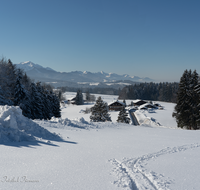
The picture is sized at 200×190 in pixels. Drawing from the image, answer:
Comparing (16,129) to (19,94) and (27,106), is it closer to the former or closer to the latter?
(19,94)

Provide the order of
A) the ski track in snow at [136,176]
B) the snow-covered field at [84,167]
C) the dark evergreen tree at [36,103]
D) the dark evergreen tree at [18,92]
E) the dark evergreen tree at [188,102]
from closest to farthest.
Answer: the snow-covered field at [84,167] → the ski track in snow at [136,176] → the dark evergreen tree at [18,92] → the dark evergreen tree at [188,102] → the dark evergreen tree at [36,103]

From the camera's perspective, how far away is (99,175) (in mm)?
4133

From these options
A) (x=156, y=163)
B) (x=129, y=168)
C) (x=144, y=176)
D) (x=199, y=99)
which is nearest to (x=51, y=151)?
(x=129, y=168)

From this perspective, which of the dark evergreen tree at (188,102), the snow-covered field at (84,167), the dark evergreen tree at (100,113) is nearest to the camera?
the snow-covered field at (84,167)

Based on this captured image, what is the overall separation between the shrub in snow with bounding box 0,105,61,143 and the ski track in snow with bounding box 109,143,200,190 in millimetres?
4148

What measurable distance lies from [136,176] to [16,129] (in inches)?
225

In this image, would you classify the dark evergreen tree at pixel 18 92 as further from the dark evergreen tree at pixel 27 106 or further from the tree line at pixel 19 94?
the dark evergreen tree at pixel 27 106

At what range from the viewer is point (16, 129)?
6680mm

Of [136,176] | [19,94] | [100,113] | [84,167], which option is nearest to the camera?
[136,176]

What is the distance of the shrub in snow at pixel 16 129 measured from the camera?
621 centimetres

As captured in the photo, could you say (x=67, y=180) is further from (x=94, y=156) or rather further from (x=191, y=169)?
(x=191, y=169)

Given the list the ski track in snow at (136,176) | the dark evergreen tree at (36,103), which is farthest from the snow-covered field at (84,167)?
the dark evergreen tree at (36,103)

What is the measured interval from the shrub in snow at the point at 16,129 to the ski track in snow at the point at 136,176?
415cm

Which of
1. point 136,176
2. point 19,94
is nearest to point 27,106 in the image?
point 19,94
